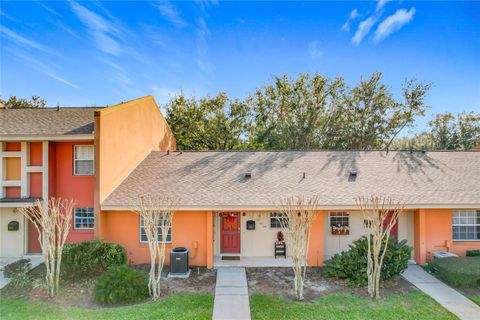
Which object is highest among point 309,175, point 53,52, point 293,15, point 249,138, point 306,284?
point 293,15

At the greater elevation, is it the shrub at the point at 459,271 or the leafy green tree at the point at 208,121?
the leafy green tree at the point at 208,121

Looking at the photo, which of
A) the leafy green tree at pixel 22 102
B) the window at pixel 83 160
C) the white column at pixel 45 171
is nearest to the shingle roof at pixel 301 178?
the window at pixel 83 160

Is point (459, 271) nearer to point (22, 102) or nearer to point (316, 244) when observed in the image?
point (316, 244)

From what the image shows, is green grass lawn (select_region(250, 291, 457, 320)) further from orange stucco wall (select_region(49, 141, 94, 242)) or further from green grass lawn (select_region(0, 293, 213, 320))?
A: orange stucco wall (select_region(49, 141, 94, 242))

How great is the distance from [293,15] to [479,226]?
12512 millimetres

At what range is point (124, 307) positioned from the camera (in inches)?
333

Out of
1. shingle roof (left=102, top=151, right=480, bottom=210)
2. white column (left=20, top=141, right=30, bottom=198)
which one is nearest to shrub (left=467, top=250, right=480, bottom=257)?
shingle roof (left=102, top=151, right=480, bottom=210)

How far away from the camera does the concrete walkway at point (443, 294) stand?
8.27 metres

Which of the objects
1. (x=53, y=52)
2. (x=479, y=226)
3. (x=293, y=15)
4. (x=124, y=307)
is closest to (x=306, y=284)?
(x=124, y=307)

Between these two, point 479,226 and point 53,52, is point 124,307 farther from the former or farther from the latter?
point 479,226

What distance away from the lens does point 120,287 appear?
28.9ft

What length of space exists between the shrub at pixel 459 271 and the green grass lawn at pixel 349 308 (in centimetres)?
182

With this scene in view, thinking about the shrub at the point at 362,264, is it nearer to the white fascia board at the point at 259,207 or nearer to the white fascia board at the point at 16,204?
the white fascia board at the point at 259,207

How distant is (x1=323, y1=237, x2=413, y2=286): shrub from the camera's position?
10.3 metres
